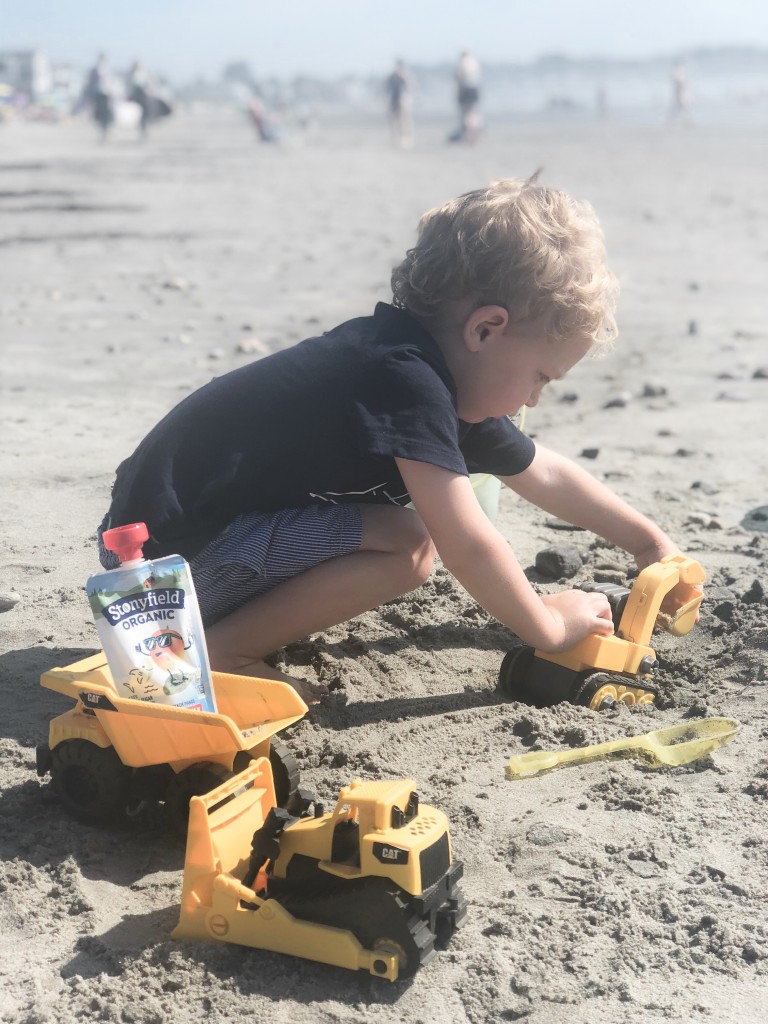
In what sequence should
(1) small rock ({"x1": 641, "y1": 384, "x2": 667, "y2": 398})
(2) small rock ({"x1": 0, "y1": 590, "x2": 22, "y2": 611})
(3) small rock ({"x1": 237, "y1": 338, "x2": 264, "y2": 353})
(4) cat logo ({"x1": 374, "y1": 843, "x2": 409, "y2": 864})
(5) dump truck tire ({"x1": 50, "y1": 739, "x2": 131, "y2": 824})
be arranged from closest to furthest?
(4) cat logo ({"x1": 374, "y1": 843, "x2": 409, "y2": 864}) < (5) dump truck tire ({"x1": 50, "y1": 739, "x2": 131, "y2": 824}) < (2) small rock ({"x1": 0, "y1": 590, "x2": 22, "y2": 611}) < (1) small rock ({"x1": 641, "y1": 384, "x2": 667, "y2": 398}) < (3) small rock ({"x1": 237, "y1": 338, "x2": 264, "y2": 353})

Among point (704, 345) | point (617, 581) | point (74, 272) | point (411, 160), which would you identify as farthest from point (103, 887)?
point (411, 160)

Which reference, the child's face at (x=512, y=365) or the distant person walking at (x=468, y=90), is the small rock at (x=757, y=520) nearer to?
the child's face at (x=512, y=365)

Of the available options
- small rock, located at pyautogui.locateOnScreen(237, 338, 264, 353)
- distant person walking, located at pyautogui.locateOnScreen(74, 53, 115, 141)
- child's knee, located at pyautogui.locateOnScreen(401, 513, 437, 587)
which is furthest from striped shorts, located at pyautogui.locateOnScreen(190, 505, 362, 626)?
distant person walking, located at pyautogui.locateOnScreen(74, 53, 115, 141)

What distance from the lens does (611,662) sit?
109 inches

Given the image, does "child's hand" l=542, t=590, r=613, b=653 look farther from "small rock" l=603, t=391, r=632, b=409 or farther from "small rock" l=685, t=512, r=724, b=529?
"small rock" l=603, t=391, r=632, b=409

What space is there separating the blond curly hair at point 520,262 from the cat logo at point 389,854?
1.24m

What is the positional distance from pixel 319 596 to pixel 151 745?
695 mm

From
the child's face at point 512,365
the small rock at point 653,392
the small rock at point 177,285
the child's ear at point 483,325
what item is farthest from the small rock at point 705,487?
the small rock at point 177,285

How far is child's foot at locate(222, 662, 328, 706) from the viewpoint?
277 centimetres

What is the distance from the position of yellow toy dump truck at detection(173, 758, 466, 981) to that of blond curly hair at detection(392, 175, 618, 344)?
114 cm

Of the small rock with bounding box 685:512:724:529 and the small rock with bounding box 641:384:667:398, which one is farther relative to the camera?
the small rock with bounding box 641:384:667:398

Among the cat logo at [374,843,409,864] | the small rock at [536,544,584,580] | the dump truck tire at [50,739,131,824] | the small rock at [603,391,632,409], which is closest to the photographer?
the cat logo at [374,843,409,864]

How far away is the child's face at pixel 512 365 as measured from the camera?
262cm

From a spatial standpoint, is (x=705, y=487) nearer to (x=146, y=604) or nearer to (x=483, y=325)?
(x=483, y=325)
